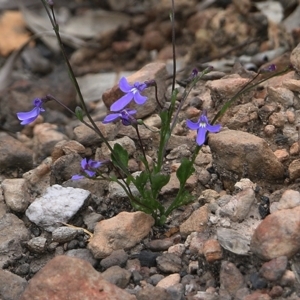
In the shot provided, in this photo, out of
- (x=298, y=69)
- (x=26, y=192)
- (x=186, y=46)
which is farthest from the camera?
(x=186, y=46)

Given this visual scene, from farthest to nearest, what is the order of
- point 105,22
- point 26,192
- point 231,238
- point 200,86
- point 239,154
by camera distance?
point 105,22
point 200,86
point 26,192
point 239,154
point 231,238

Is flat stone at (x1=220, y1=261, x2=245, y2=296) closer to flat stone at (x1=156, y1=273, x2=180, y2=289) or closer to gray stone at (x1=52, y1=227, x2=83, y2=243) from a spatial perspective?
flat stone at (x1=156, y1=273, x2=180, y2=289)

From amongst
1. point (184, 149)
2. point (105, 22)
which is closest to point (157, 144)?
point (184, 149)

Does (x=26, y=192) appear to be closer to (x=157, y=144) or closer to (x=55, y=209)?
(x=55, y=209)

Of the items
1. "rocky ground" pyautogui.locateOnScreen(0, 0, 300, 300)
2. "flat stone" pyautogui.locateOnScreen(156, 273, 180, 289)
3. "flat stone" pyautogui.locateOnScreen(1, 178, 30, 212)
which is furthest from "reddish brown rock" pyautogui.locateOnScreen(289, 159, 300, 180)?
"flat stone" pyautogui.locateOnScreen(1, 178, 30, 212)

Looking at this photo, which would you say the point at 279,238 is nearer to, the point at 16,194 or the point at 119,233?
the point at 119,233

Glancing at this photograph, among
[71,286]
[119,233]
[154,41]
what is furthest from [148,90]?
[154,41]
